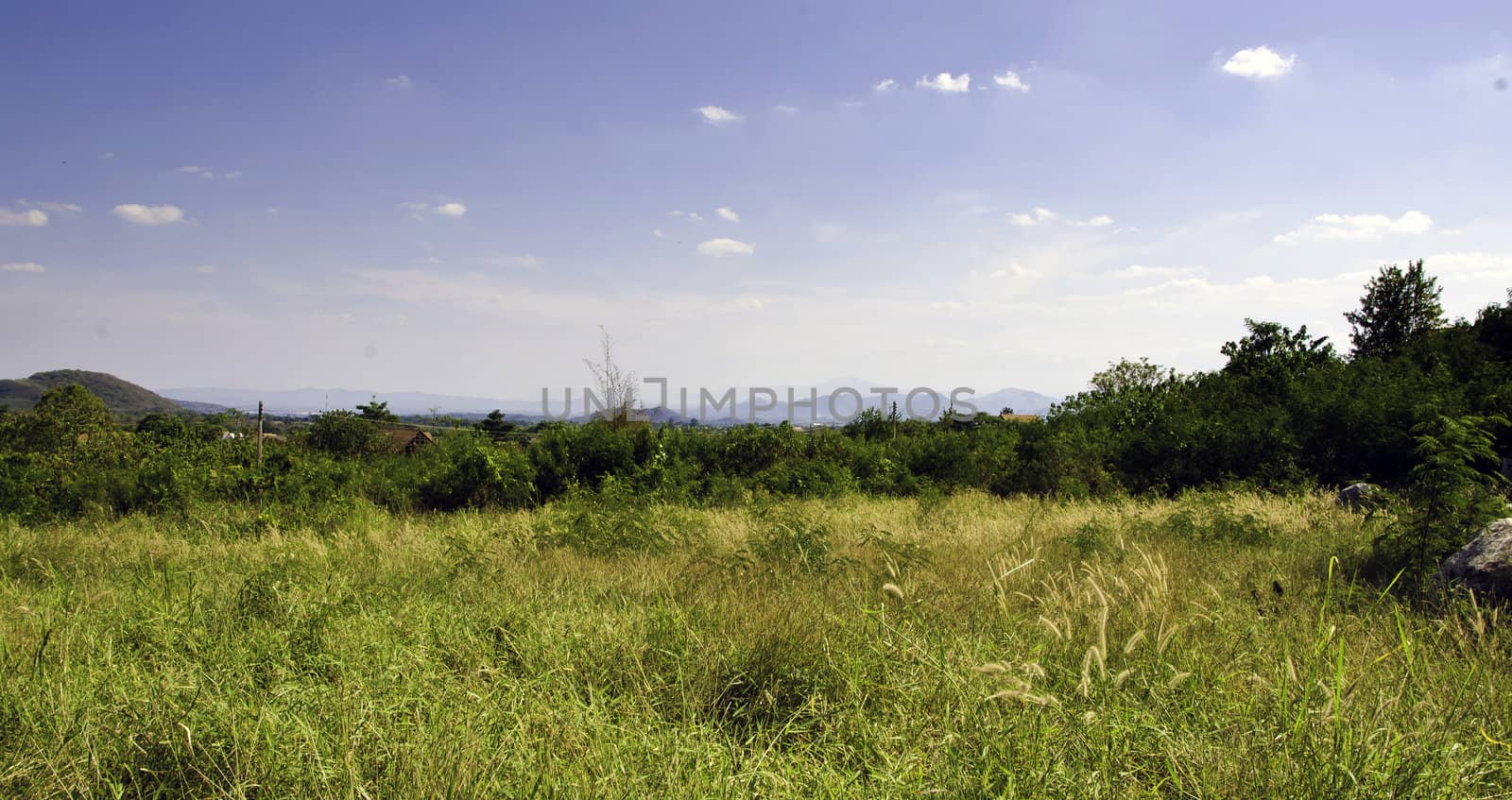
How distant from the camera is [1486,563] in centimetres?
489

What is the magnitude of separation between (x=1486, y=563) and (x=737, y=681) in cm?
526

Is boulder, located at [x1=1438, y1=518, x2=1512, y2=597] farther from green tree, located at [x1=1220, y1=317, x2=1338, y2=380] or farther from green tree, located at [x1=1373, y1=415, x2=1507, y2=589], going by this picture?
green tree, located at [x1=1220, y1=317, x2=1338, y2=380]

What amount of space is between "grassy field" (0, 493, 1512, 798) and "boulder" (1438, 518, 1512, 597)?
28 cm

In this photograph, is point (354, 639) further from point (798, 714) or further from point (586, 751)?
point (798, 714)

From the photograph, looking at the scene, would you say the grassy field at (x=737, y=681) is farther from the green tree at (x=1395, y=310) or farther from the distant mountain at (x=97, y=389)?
the distant mountain at (x=97, y=389)

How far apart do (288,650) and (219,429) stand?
49.7ft

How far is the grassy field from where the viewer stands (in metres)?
2.39

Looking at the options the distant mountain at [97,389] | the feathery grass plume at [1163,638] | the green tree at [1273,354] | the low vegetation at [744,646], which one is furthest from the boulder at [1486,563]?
the distant mountain at [97,389]

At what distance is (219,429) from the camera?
51.6 feet

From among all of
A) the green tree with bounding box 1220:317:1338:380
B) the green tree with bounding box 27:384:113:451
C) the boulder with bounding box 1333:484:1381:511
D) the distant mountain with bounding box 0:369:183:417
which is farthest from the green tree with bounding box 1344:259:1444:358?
the distant mountain with bounding box 0:369:183:417

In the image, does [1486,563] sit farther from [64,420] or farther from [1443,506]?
[64,420]

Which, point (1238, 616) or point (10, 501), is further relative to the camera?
point (10, 501)

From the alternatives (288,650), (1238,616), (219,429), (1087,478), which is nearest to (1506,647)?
(1238,616)

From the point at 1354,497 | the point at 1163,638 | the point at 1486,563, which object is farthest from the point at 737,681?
the point at 1354,497
